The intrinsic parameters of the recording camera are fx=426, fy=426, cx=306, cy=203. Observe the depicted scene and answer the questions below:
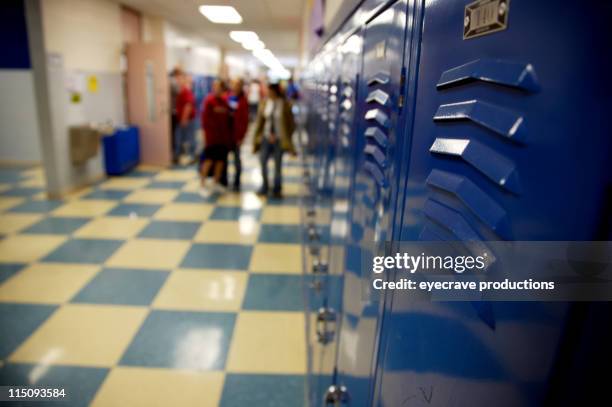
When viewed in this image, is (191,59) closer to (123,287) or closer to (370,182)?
(123,287)

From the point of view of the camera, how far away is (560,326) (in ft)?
1.16

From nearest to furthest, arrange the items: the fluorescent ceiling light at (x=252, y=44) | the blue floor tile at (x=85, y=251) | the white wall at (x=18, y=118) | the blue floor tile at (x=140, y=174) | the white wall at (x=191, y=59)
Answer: the fluorescent ceiling light at (x=252, y=44)
the blue floor tile at (x=85, y=251)
the blue floor tile at (x=140, y=174)
the white wall at (x=18, y=118)
the white wall at (x=191, y=59)

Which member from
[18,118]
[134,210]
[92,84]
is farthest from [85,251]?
[18,118]

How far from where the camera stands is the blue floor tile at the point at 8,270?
320cm

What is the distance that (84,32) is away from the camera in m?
5.81

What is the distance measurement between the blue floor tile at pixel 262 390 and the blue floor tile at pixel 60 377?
638 millimetres

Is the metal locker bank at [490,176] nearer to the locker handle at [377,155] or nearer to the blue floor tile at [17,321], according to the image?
the locker handle at [377,155]

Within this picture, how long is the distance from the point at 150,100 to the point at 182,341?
5769 millimetres

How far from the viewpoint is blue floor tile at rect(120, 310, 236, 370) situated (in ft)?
7.53

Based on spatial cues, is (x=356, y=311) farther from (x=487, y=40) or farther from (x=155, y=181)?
(x=155, y=181)

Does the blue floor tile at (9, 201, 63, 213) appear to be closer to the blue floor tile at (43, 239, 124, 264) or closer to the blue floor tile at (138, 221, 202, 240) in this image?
the blue floor tile at (43, 239, 124, 264)

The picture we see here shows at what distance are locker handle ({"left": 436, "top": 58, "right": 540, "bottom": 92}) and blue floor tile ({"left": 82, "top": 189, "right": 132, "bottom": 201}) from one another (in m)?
5.60

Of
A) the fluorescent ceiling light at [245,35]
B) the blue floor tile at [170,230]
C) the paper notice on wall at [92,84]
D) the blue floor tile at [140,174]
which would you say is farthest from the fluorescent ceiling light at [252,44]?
the blue floor tile at [140,174]

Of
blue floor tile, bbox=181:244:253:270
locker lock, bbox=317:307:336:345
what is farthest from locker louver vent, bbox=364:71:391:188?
blue floor tile, bbox=181:244:253:270
